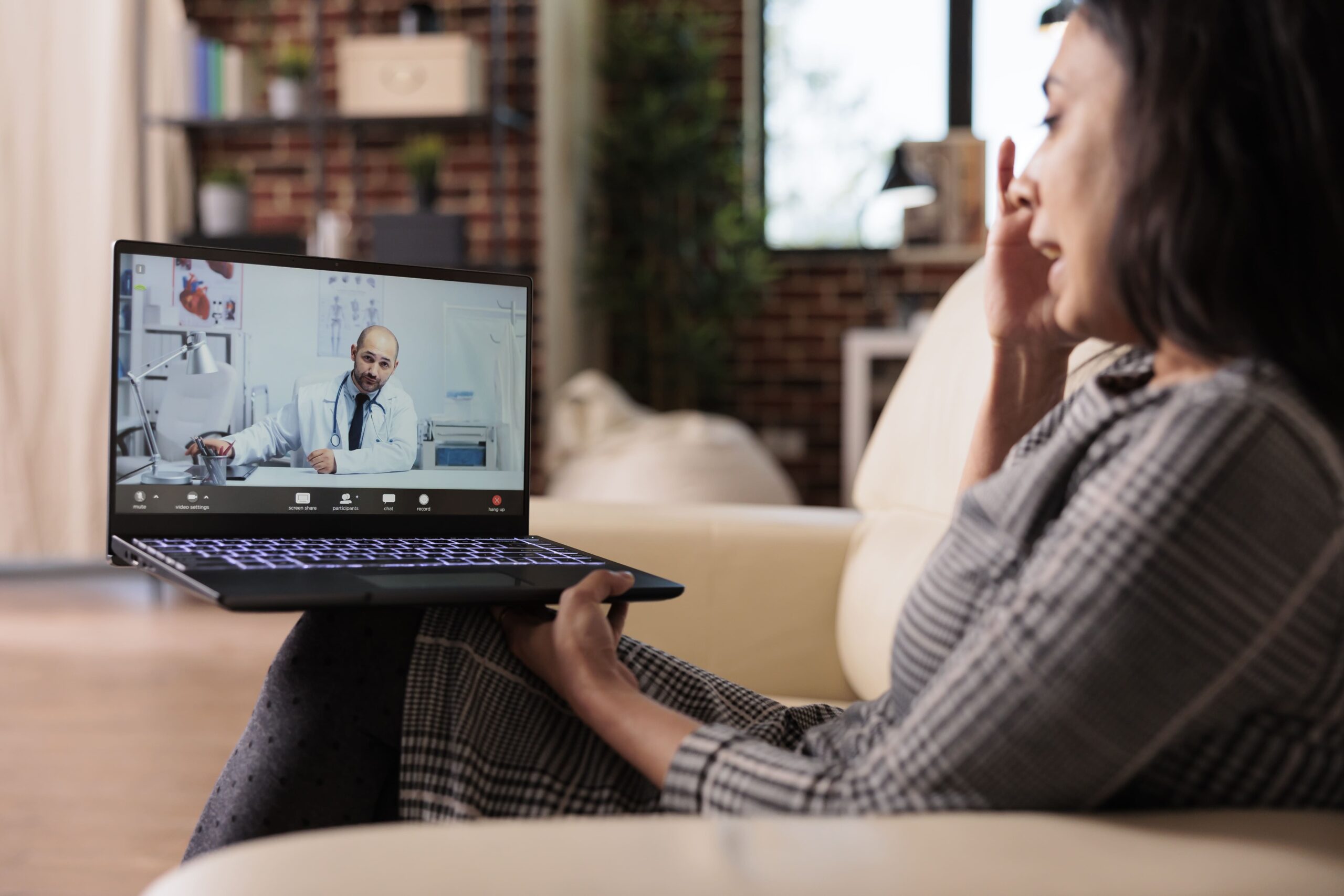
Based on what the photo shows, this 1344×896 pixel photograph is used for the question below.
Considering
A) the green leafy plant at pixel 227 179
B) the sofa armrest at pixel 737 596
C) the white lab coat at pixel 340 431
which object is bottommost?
the sofa armrest at pixel 737 596

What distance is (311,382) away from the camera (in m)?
1.07

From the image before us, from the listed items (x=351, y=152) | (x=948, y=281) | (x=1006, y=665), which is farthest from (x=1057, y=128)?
(x=948, y=281)

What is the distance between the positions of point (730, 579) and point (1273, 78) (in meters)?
0.98

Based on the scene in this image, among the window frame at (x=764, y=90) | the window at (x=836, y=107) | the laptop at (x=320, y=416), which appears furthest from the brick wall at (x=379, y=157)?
the laptop at (x=320, y=416)

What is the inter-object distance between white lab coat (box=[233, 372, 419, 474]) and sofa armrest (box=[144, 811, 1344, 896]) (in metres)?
0.60

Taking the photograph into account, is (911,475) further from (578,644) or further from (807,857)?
(807,857)

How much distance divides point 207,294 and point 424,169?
277 centimetres

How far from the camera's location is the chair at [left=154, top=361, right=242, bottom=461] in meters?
1.03

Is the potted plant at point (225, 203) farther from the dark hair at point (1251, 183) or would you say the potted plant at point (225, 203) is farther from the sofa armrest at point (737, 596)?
the dark hair at point (1251, 183)

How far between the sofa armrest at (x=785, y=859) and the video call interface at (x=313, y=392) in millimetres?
591

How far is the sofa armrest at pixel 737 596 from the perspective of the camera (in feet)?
4.83

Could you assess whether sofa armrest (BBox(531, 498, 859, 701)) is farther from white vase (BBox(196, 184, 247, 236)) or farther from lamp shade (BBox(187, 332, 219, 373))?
white vase (BBox(196, 184, 247, 236))

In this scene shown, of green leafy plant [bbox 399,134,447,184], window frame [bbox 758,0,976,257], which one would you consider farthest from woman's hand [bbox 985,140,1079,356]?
window frame [bbox 758,0,976,257]

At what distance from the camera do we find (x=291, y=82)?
3.76 meters
